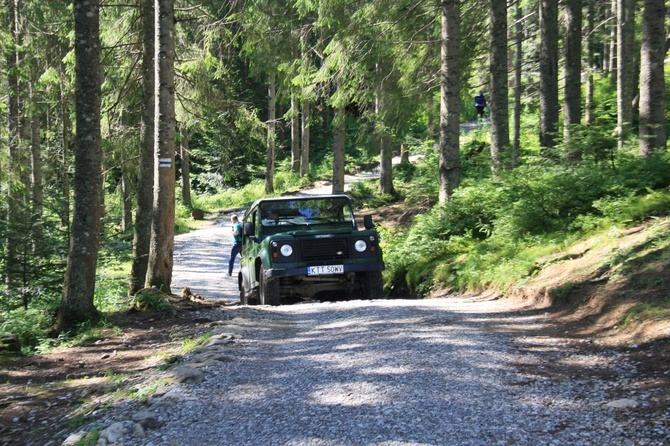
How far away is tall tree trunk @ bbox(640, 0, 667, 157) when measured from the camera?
36.2 feet

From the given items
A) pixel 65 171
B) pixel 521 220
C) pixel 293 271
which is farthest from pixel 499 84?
pixel 65 171

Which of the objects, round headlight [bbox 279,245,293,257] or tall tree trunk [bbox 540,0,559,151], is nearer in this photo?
round headlight [bbox 279,245,293,257]

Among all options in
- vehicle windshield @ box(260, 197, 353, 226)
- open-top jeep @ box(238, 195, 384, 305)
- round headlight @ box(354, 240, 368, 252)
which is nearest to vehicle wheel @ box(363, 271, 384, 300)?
open-top jeep @ box(238, 195, 384, 305)

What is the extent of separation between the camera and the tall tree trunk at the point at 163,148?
10.2 metres

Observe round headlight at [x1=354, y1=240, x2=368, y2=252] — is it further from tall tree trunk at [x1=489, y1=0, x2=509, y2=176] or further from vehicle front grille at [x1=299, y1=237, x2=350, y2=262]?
tall tree trunk at [x1=489, y1=0, x2=509, y2=176]

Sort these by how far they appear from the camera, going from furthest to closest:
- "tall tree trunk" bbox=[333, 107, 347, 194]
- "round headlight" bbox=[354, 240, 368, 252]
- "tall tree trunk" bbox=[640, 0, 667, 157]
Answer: "tall tree trunk" bbox=[333, 107, 347, 194] → "tall tree trunk" bbox=[640, 0, 667, 157] → "round headlight" bbox=[354, 240, 368, 252]

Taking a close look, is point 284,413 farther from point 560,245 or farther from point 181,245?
point 181,245

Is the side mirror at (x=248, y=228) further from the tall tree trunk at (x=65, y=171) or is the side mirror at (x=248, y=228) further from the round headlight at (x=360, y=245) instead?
the tall tree trunk at (x=65, y=171)

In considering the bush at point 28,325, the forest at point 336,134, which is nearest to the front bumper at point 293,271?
the forest at point 336,134

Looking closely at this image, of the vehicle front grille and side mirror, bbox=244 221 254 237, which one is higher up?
side mirror, bbox=244 221 254 237

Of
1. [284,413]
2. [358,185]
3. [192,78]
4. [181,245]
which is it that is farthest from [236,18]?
[358,185]

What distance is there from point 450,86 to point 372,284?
530 centimetres

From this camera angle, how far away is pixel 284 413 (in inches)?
181

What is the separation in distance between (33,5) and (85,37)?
10126 mm
